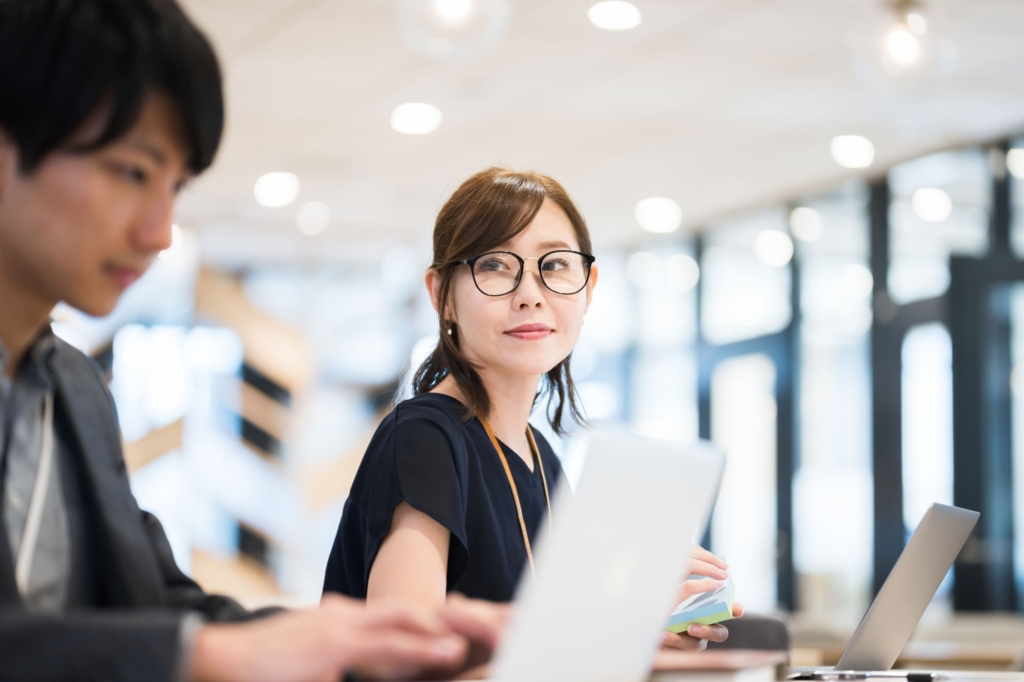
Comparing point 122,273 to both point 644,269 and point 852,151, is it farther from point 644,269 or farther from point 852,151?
point 644,269

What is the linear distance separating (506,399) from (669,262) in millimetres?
7982

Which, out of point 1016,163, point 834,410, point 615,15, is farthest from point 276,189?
point 1016,163

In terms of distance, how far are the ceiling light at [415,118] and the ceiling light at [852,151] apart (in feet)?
7.54

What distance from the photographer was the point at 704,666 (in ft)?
3.47

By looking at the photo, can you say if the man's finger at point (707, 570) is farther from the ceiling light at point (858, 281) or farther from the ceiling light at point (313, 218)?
the ceiling light at point (313, 218)

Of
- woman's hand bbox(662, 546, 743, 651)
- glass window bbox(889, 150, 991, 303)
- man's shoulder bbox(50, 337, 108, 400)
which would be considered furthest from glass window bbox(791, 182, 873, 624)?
man's shoulder bbox(50, 337, 108, 400)

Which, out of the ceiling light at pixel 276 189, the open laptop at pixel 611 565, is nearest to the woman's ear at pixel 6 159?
the open laptop at pixel 611 565

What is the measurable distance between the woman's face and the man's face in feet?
2.73

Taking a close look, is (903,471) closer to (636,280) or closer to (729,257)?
(729,257)

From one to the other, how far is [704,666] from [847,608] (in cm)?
700

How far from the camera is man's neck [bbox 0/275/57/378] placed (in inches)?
42.4

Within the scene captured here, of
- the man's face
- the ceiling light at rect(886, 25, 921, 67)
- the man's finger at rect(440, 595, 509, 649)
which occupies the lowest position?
the man's finger at rect(440, 595, 509, 649)

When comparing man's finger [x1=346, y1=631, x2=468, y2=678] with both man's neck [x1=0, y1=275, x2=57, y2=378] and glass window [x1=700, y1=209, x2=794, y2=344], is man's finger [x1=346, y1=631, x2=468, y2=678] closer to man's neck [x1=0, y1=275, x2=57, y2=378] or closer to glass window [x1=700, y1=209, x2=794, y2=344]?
man's neck [x1=0, y1=275, x2=57, y2=378]

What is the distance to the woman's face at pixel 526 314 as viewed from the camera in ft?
6.02
